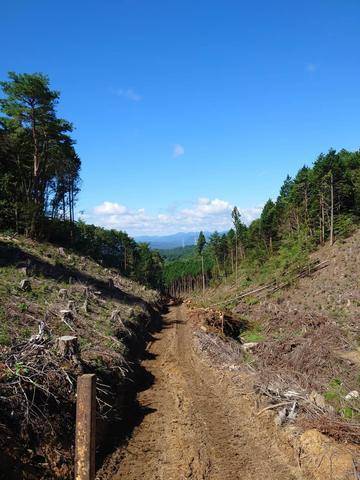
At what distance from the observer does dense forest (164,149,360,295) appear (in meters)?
51.4

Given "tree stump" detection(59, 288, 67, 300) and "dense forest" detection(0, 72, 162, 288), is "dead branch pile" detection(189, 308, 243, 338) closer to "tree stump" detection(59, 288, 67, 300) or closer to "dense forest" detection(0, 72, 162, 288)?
"tree stump" detection(59, 288, 67, 300)

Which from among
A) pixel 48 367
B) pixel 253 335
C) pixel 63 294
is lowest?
pixel 253 335

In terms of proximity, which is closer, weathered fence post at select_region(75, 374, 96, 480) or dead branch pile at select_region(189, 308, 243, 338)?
weathered fence post at select_region(75, 374, 96, 480)

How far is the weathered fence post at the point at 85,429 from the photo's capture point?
371 cm

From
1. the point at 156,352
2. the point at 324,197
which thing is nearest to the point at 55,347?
the point at 156,352

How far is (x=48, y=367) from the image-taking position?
8469 mm

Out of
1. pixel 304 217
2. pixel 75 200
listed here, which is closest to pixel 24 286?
pixel 75 200

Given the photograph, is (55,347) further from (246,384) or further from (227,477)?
(246,384)

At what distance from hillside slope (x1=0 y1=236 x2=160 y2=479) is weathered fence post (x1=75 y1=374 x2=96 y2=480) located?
270 cm

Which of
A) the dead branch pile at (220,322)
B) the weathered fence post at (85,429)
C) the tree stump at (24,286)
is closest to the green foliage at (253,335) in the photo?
the dead branch pile at (220,322)

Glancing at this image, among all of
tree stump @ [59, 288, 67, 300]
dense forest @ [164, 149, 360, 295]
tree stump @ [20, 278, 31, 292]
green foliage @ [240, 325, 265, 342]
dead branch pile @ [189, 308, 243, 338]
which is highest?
dense forest @ [164, 149, 360, 295]

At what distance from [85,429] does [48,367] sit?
5228 mm

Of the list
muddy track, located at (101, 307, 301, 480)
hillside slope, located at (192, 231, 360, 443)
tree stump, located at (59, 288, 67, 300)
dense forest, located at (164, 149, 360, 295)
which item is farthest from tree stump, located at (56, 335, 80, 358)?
dense forest, located at (164, 149, 360, 295)

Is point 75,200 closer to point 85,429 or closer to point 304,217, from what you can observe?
point 304,217
